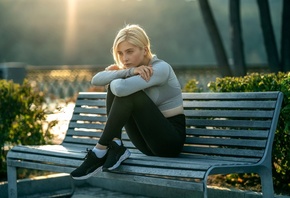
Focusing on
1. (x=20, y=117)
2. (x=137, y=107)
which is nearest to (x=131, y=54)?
(x=137, y=107)

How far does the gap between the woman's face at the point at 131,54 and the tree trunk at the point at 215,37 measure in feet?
28.1

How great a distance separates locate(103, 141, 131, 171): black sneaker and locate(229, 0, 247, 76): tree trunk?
8.77 meters

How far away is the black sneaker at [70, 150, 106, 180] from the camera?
17.2 ft

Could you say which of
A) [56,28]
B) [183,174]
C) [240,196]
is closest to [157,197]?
[240,196]

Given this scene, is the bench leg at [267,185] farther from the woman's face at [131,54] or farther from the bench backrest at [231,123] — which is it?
the woman's face at [131,54]

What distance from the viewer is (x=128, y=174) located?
5188 mm

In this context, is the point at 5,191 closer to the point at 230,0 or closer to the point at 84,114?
the point at 84,114

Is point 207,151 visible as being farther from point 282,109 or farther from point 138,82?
point 138,82

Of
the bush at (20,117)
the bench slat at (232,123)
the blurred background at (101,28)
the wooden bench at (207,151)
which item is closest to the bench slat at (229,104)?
the wooden bench at (207,151)

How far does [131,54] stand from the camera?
5.51m

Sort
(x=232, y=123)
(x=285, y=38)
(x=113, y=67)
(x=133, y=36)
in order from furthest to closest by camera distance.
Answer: (x=285, y=38)
(x=113, y=67)
(x=232, y=123)
(x=133, y=36)

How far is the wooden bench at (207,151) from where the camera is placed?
4.90 meters

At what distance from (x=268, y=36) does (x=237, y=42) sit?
791 mm

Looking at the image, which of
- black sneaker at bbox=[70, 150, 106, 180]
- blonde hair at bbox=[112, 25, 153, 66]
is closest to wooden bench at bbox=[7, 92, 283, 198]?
black sneaker at bbox=[70, 150, 106, 180]
